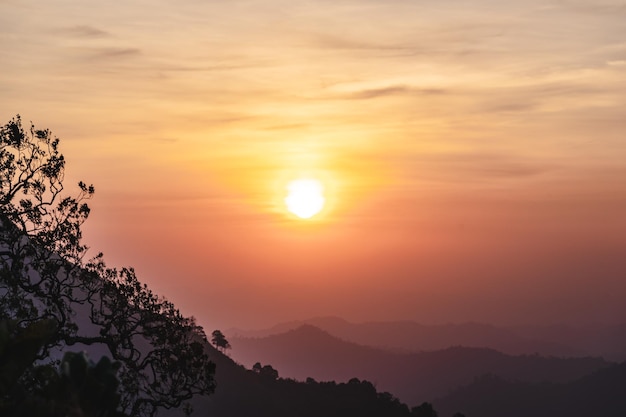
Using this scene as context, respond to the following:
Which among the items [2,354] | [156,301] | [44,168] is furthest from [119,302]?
[2,354]

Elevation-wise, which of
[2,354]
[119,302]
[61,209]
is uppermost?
[61,209]

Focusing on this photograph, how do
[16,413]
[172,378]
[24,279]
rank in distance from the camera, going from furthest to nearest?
1. [172,378]
2. [24,279]
3. [16,413]

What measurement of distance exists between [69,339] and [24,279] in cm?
347

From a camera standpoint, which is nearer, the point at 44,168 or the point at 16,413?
the point at 16,413

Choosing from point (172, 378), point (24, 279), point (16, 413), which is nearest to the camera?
point (16, 413)

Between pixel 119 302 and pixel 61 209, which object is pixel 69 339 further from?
pixel 61 209

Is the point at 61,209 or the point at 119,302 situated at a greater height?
the point at 61,209

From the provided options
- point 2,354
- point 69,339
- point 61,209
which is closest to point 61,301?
point 69,339

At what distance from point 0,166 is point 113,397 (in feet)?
Answer: 46.3

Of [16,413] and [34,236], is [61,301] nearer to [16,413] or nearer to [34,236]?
[34,236]

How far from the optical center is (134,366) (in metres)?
40.2

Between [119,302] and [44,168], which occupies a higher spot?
[44,168]

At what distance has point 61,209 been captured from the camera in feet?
135

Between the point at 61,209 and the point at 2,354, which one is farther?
the point at 61,209
